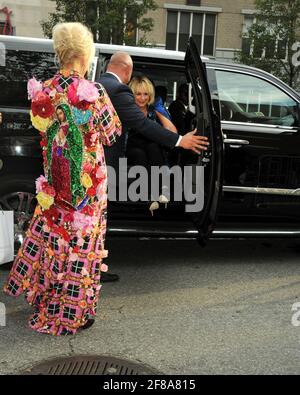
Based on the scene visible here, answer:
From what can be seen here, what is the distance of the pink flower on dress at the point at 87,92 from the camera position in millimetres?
2914

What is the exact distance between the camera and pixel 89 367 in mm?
2812

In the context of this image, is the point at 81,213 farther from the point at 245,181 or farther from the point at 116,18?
the point at 116,18

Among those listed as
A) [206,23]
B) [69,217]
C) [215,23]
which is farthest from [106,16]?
[69,217]

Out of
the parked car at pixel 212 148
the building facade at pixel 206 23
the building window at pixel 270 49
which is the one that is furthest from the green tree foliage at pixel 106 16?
the parked car at pixel 212 148

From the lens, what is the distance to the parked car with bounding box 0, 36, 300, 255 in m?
3.97

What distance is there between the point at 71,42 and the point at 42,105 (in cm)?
42

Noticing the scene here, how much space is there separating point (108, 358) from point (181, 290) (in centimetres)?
128

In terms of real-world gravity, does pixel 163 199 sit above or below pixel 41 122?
below

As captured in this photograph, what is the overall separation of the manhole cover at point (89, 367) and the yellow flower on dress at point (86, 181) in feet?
3.44

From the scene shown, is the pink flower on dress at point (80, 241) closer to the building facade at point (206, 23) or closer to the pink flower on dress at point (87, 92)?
the pink flower on dress at point (87, 92)

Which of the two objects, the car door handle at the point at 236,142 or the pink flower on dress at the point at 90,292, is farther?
the car door handle at the point at 236,142

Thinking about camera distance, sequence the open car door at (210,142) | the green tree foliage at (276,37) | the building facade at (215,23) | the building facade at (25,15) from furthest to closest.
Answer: the building facade at (215,23), the building facade at (25,15), the green tree foliage at (276,37), the open car door at (210,142)

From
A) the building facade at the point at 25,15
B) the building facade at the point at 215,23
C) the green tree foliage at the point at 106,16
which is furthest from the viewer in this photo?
the building facade at the point at 215,23

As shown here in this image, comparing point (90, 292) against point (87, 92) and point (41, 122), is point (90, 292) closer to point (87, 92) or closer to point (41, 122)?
point (41, 122)
